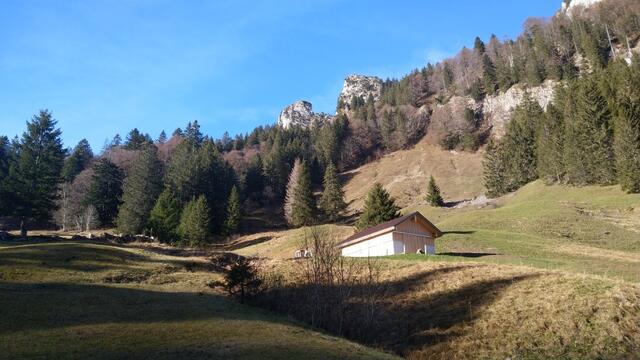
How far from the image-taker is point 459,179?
102 metres

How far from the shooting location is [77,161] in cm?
10288

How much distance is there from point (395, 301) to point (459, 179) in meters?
78.6

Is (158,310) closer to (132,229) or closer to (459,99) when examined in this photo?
(132,229)

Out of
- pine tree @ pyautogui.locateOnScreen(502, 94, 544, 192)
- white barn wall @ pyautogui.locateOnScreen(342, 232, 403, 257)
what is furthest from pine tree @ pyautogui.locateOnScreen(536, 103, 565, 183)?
white barn wall @ pyautogui.locateOnScreen(342, 232, 403, 257)

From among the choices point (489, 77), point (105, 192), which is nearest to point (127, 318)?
point (105, 192)

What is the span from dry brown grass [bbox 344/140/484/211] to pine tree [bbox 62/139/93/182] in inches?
2338

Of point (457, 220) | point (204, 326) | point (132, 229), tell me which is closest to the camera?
point (204, 326)

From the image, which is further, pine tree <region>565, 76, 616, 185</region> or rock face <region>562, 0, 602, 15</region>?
rock face <region>562, 0, 602, 15</region>

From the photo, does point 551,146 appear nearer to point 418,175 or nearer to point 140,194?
point 418,175

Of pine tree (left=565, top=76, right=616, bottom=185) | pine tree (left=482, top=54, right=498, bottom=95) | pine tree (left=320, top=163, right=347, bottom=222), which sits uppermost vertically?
pine tree (left=482, top=54, right=498, bottom=95)

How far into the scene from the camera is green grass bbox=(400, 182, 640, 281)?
35.9 m

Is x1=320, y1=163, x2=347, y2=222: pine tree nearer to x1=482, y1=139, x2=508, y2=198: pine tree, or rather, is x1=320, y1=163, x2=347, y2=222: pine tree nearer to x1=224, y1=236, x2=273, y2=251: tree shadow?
x1=224, y1=236, x2=273, y2=251: tree shadow

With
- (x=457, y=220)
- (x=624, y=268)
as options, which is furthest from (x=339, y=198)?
(x=624, y=268)

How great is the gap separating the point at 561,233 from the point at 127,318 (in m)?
44.6
